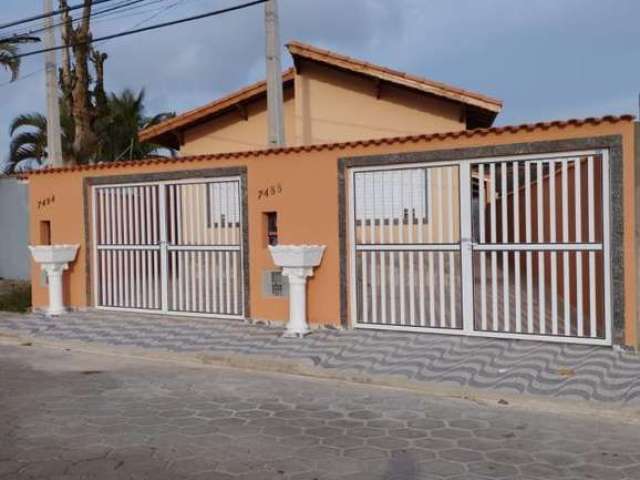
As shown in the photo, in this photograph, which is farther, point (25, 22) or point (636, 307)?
point (25, 22)

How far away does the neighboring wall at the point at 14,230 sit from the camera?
51.4 feet

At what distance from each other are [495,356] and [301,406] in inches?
97.8

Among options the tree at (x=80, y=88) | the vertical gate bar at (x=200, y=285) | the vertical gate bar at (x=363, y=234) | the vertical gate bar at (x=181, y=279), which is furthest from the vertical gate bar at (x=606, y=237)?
the tree at (x=80, y=88)

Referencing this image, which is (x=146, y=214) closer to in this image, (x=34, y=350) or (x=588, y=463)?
(x=34, y=350)

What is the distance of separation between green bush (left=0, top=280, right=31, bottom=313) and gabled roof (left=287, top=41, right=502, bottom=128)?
7.37 metres

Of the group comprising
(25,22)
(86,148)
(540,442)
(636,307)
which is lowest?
(540,442)

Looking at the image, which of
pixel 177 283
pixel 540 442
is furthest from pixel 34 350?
pixel 540 442

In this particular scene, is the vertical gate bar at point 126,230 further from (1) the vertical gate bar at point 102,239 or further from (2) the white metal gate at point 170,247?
(1) the vertical gate bar at point 102,239

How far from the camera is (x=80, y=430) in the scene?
4.88 meters

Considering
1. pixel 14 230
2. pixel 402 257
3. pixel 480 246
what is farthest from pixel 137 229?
pixel 14 230

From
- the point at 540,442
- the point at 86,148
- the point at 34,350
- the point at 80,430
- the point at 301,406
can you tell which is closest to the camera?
the point at 540,442

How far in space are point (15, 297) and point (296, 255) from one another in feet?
23.4

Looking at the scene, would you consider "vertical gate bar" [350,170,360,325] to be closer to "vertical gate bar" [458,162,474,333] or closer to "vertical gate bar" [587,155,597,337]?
"vertical gate bar" [458,162,474,333]

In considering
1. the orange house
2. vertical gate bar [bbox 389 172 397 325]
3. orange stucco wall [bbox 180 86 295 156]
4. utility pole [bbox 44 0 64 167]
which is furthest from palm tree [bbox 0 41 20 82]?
vertical gate bar [bbox 389 172 397 325]
